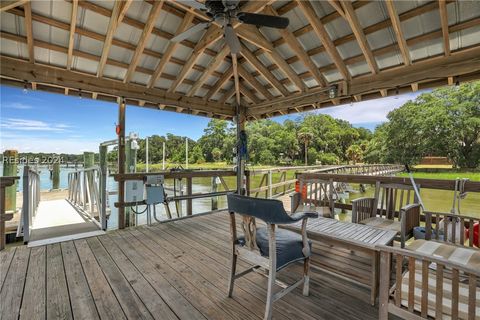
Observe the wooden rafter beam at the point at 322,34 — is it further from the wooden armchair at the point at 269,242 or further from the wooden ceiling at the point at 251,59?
the wooden armchair at the point at 269,242

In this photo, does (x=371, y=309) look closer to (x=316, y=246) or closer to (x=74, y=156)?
(x=316, y=246)

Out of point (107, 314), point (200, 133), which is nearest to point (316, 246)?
point (107, 314)

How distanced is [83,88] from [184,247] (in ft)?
11.3

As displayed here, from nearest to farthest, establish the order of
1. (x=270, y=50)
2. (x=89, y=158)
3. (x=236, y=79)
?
(x=270, y=50)
(x=236, y=79)
(x=89, y=158)

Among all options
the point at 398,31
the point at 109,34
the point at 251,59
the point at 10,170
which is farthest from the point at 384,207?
the point at 10,170

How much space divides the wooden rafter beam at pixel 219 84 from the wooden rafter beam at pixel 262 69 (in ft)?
2.24

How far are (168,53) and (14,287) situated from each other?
12.9ft

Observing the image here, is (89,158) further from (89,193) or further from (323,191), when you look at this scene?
(323,191)

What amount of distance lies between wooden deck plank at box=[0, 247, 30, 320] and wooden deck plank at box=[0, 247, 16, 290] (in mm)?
32

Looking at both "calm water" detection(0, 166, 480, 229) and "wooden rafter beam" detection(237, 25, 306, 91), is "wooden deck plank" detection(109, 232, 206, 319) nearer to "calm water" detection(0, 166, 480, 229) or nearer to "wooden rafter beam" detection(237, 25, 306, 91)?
"calm water" detection(0, 166, 480, 229)

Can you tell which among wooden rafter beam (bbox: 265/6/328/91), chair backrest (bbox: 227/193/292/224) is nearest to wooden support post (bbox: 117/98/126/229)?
wooden rafter beam (bbox: 265/6/328/91)

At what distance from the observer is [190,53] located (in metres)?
4.70

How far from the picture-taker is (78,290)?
2277 mm

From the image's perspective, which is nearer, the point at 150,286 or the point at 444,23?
the point at 150,286
